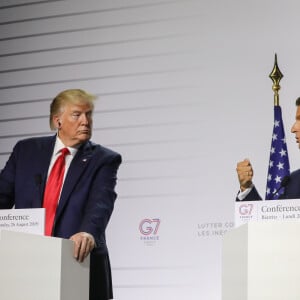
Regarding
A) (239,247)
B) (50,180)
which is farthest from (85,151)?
(239,247)

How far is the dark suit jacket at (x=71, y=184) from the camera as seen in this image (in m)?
4.94

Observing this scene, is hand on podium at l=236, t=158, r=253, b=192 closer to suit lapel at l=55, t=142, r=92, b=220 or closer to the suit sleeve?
the suit sleeve

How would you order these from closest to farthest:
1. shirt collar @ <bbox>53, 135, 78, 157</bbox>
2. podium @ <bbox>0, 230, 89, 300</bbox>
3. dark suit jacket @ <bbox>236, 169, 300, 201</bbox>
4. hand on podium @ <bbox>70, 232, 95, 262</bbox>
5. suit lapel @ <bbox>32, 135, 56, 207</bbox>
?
podium @ <bbox>0, 230, 89, 300</bbox> < hand on podium @ <bbox>70, 232, 95, 262</bbox> < dark suit jacket @ <bbox>236, 169, 300, 201</bbox> < suit lapel @ <bbox>32, 135, 56, 207</bbox> < shirt collar @ <bbox>53, 135, 78, 157</bbox>

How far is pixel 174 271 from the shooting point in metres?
5.08

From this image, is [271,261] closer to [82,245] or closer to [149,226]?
Result: [82,245]

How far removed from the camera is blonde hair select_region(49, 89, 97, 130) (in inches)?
218

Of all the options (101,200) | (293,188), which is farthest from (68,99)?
(293,188)

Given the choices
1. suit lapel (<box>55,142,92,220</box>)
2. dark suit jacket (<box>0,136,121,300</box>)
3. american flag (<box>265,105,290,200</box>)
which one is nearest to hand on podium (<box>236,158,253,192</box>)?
american flag (<box>265,105,290,200</box>)

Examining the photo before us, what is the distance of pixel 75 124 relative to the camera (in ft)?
17.8

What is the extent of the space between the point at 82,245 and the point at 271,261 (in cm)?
108

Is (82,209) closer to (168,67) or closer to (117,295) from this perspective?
(117,295)

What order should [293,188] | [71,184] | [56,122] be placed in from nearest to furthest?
[293,188]
[71,184]
[56,122]

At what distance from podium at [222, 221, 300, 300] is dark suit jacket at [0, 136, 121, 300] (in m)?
1.39

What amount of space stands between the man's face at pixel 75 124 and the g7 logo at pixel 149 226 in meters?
0.67
